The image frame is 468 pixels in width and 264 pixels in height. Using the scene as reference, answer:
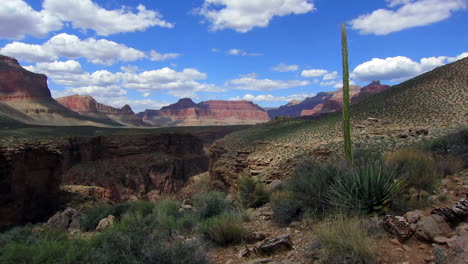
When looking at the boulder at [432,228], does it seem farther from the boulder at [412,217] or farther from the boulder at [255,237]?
the boulder at [255,237]

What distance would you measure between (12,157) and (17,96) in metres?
99.4

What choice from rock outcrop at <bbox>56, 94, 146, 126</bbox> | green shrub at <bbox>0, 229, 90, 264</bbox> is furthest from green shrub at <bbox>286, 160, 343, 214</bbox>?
rock outcrop at <bbox>56, 94, 146, 126</bbox>

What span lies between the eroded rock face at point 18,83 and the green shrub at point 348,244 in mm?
117788

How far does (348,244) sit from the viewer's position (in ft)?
14.6

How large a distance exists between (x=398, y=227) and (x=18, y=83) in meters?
124

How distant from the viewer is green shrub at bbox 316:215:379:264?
169 inches

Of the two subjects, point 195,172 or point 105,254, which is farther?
point 195,172

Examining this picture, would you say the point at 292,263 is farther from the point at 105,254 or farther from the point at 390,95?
the point at 390,95

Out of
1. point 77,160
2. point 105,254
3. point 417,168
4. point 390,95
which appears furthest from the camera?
point 77,160

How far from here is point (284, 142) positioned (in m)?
26.5

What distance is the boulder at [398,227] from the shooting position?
4.95 meters

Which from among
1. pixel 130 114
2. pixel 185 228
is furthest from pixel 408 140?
pixel 130 114

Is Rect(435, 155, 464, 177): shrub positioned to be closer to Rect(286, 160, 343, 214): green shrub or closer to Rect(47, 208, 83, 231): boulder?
Rect(286, 160, 343, 214): green shrub

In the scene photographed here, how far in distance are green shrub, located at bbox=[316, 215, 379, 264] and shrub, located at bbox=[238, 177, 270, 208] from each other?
20.4 feet
